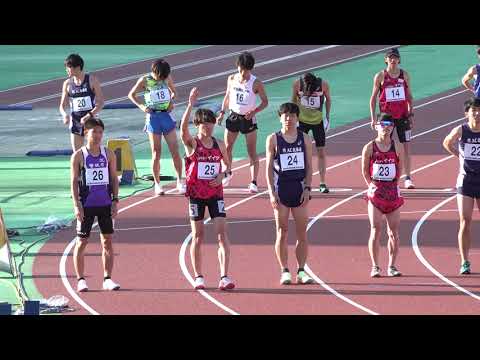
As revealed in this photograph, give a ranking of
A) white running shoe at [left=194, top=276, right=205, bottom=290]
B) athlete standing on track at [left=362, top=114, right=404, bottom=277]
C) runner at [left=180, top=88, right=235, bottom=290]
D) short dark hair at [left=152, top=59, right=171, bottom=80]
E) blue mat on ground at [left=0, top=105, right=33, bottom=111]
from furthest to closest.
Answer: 1. blue mat on ground at [left=0, top=105, right=33, bottom=111]
2. short dark hair at [left=152, top=59, right=171, bottom=80]
3. athlete standing on track at [left=362, top=114, right=404, bottom=277]
4. white running shoe at [left=194, top=276, right=205, bottom=290]
5. runner at [left=180, top=88, right=235, bottom=290]

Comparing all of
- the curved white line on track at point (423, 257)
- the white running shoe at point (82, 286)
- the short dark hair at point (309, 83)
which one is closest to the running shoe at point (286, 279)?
the curved white line on track at point (423, 257)

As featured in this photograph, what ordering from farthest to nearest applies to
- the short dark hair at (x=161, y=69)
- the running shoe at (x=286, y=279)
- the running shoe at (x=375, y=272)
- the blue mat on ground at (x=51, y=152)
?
the blue mat on ground at (x=51, y=152), the short dark hair at (x=161, y=69), the running shoe at (x=375, y=272), the running shoe at (x=286, y=279)

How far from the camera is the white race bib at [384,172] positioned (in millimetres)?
14445

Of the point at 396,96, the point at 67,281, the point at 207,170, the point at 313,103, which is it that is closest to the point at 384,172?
the point at 207,170

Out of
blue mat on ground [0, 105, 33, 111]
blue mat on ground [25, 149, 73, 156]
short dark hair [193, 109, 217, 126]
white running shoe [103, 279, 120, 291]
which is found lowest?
white running shoe [103, 279, 120, 291]

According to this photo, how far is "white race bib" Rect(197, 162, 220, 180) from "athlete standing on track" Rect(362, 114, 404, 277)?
1.62 m

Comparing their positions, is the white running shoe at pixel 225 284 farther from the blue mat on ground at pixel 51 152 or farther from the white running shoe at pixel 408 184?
the blue mat on ground at pixel 51 152

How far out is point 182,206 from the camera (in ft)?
60.8

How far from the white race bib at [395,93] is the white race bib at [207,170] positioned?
540 centimetres

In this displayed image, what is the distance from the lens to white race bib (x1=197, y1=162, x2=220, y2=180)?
1402cm

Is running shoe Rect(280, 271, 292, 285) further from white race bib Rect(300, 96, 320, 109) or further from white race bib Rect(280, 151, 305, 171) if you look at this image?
white race bib Rect(300, 96, 320, 109)

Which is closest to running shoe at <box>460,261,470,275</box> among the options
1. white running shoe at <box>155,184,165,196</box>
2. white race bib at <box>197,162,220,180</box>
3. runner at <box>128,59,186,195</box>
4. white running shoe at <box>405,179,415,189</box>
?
white race bib at <box>197,162,220,180</box>

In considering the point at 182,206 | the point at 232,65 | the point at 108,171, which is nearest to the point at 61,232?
the point at 182,206
